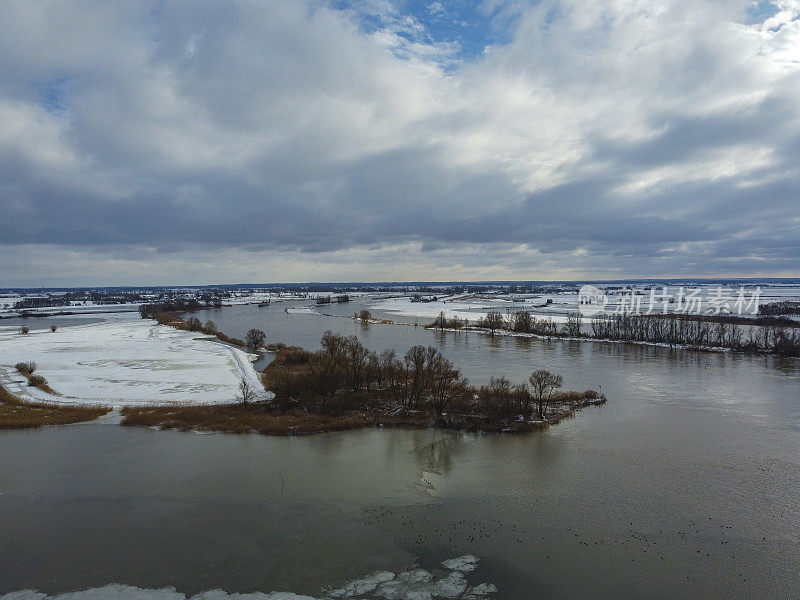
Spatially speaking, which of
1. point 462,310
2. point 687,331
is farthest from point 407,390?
point 462,310

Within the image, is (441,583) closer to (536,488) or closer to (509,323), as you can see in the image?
(536,488)

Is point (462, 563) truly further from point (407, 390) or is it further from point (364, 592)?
point (407, 390)

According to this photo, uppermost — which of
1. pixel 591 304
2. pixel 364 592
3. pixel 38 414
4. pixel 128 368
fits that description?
pixel 591 304

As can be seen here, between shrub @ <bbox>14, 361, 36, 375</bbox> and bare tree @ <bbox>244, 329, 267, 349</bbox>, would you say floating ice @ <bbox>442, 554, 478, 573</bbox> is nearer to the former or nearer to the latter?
shrub @ <bbox>14, 361, 36, 375</bbox>

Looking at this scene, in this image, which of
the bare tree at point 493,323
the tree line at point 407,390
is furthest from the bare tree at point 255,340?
the bare tree at point 493,323

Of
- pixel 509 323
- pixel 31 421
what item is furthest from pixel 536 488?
pixel 509 323

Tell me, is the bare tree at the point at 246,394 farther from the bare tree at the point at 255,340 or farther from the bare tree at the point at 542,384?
the bare tree at the point at 255,340

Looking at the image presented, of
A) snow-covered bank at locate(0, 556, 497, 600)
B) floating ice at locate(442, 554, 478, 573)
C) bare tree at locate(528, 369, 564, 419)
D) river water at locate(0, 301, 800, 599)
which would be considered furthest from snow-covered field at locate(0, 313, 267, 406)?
floating ice at locate(442, 554, 478, 573)
